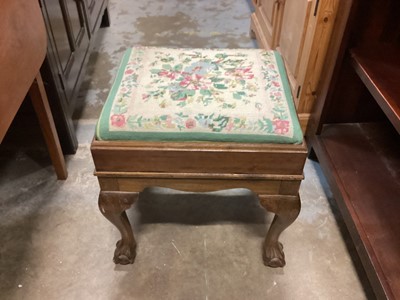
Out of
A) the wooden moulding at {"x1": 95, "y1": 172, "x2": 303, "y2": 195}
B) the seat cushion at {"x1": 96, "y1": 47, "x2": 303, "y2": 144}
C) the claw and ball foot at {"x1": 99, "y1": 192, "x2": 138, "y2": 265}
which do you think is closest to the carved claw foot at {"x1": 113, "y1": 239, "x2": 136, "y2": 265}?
the claw and ball foot at {"x1": 99, "y1": 192, "x2": 138, "y2": 265}

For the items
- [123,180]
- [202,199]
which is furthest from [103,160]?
[202,199]

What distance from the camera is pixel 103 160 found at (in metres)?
0.94

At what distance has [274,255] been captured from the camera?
1.16 m

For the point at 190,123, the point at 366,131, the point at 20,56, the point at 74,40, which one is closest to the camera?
the point at 190,123

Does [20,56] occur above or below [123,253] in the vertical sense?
above

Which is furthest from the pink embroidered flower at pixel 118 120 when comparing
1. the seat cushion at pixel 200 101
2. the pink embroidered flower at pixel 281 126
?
the pink embroidered flower at pixel 281 126

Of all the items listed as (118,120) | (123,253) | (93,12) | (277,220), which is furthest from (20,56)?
(93,12)

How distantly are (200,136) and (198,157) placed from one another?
0.18ft

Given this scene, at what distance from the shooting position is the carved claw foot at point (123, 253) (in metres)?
1.16

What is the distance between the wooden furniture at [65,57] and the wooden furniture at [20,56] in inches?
4.5

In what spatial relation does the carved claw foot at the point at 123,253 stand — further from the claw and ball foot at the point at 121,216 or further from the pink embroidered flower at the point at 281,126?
the pink embroidered flower at the point at 281,126

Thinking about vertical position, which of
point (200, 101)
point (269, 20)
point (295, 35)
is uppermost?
point (200, 101)

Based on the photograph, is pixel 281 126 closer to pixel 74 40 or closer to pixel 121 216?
pixel 121 216

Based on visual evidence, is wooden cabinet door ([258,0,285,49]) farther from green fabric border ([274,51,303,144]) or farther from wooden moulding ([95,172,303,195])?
wooden moulding ([95,172,303,195])
